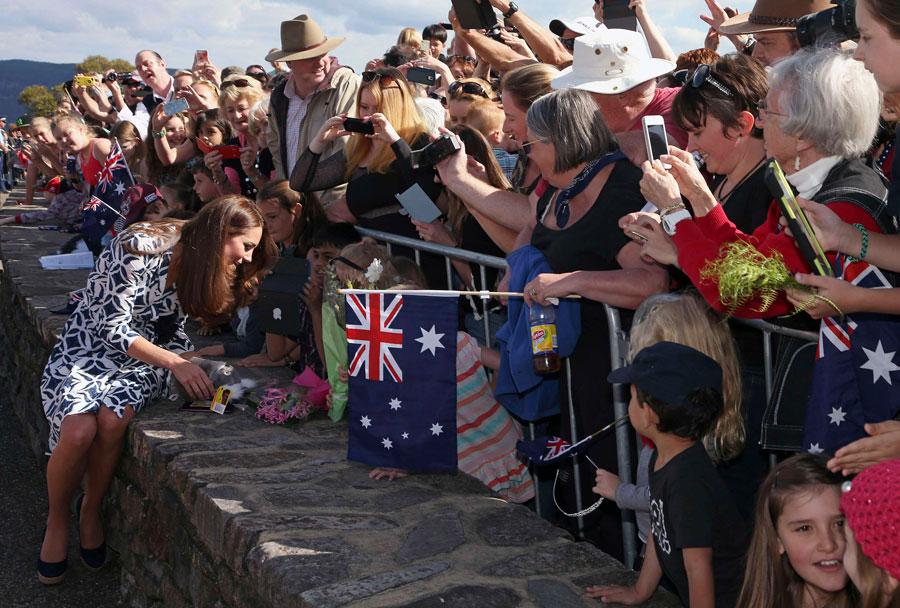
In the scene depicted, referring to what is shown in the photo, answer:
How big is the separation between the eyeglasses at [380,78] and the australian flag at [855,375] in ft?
10.8

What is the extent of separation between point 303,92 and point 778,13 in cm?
367

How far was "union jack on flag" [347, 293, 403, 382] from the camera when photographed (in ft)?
13.3

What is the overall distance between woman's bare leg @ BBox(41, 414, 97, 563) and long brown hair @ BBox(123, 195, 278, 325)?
2.75 ft

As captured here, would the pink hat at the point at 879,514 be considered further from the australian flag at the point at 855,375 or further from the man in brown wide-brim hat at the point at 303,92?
the man in brown wide-brim hat at the point at 303,92

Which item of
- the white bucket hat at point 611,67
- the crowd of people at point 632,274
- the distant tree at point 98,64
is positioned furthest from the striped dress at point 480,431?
the distant tree at point 98,64

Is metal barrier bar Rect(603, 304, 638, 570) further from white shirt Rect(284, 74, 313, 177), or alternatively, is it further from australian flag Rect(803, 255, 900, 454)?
white shirt Rect(284, 74, 313, 177)

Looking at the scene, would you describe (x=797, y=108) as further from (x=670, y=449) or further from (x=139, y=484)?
(x=139, y=484)

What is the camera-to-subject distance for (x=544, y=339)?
3572 mm

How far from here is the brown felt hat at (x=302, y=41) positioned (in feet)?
22.2

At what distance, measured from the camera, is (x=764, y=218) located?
3.19 meters

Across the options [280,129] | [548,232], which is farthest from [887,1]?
[280,129]

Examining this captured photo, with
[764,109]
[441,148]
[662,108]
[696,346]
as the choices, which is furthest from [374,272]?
[764,109]

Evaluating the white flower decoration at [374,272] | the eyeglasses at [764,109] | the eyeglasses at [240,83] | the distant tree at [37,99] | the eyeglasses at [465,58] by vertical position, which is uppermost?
the distant tree at [37,99]

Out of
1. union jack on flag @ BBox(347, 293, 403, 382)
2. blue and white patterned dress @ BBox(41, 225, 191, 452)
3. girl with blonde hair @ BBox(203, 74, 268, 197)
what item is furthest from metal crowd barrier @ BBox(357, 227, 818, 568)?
girl with blonde hair @ BBox(203, 74, 268, 197)
